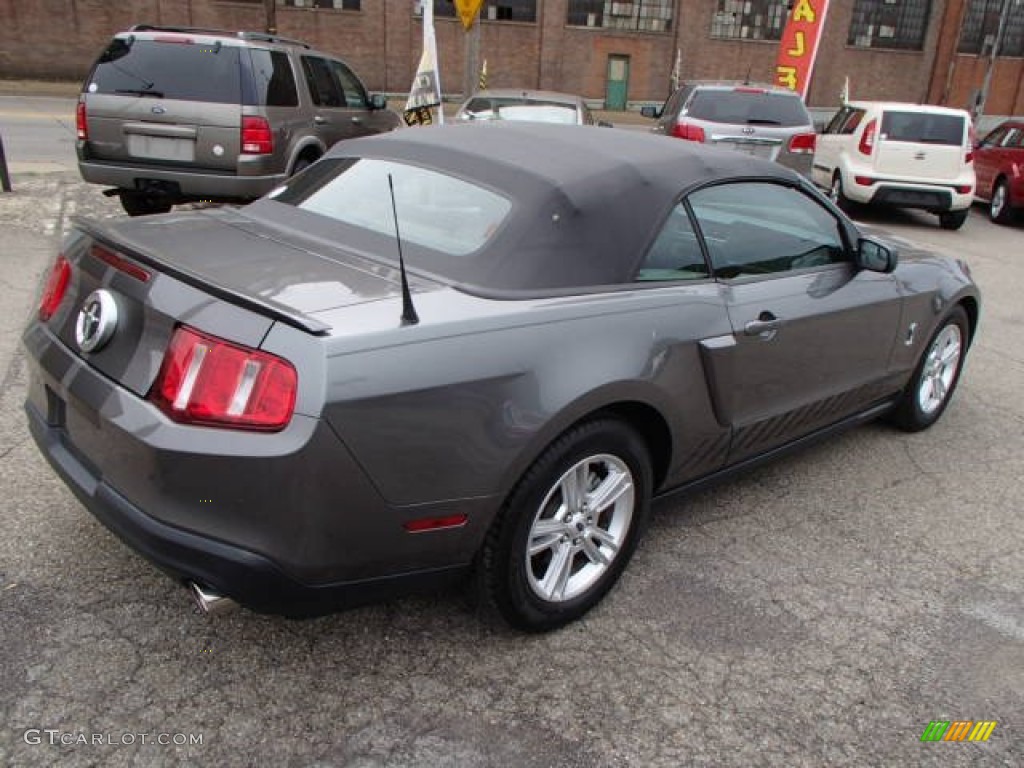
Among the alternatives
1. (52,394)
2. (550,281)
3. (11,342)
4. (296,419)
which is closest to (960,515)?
(550,281)

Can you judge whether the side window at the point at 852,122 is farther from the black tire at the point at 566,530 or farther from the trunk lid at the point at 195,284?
the trunk lid at the point at 195,284

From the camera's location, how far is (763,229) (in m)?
3.63

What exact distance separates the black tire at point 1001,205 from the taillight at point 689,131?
226 inches

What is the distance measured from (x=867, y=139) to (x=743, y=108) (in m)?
2.38

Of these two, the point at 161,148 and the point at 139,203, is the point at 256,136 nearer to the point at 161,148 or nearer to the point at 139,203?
the point at 161,148

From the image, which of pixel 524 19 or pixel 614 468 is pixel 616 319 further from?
pixel 524 19

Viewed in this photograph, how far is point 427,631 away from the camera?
9.14 ft

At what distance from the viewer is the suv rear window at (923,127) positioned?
1184 centimetres

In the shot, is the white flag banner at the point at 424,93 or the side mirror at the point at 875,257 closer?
the side mirror at the point at 875,257

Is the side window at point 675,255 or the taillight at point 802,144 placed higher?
the side window at point 675,255

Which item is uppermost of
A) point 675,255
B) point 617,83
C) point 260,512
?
point 675,255

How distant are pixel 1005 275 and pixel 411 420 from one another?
30.5ft

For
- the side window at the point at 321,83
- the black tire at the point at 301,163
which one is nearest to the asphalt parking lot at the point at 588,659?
the black tire at the point at 301,163

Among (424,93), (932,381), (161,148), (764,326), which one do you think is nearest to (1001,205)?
(424,93)
